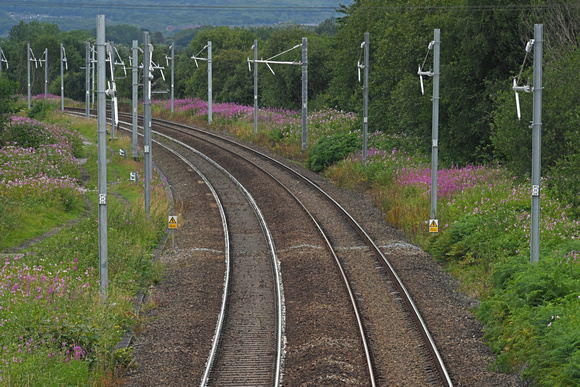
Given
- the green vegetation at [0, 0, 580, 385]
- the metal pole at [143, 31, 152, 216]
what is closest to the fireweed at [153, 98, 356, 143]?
the green vegetation at [0, 0, 580, 385]

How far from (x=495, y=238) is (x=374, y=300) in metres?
4.15

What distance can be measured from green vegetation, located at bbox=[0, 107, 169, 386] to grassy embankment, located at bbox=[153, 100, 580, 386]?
22.8ft

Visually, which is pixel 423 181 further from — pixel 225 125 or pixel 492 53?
pixel 225 125

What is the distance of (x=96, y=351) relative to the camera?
11617 mm

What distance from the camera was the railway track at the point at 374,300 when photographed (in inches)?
476

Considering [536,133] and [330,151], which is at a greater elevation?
[536,133]

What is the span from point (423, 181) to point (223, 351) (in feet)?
48.8

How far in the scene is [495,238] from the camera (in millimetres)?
17984

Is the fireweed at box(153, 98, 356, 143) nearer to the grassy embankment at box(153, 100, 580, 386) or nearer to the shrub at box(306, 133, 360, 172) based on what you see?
the shrub at box(306, 133, 360, 172)

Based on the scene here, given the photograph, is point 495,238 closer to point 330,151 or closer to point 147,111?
point 147,111

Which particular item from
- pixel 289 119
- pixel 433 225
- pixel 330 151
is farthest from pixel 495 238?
pixel 289 119

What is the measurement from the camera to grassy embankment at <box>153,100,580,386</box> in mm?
11625

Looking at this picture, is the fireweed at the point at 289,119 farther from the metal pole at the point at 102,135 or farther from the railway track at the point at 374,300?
the metal pole at the point at 102,135

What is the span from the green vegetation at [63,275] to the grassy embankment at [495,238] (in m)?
6.96
